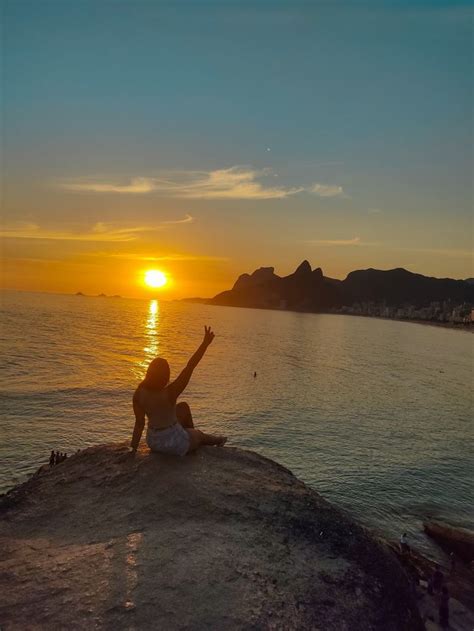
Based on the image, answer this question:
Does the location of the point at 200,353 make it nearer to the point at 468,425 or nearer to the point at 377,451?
the point at 377,451

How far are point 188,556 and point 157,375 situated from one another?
3.29 m

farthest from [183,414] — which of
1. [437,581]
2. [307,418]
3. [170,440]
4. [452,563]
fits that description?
[307,418]

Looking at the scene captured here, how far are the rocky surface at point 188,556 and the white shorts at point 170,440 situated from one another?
22 cm

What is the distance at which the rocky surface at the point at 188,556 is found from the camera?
218 inches

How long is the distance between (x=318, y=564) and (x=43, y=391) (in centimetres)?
4241

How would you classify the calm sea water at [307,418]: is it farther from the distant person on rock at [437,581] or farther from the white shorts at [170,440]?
the white shorts at [170,440]

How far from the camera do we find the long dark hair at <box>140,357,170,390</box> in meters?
8.70

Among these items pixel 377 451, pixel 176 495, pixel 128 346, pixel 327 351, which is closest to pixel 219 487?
pixel 176 495

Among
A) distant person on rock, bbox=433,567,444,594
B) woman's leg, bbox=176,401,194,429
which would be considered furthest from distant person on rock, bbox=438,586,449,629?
woman's leg, bbox=176,401,194,429

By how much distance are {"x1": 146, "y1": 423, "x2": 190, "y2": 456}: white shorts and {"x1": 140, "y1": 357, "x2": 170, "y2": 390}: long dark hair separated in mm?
898

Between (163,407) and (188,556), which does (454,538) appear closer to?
(163,407)

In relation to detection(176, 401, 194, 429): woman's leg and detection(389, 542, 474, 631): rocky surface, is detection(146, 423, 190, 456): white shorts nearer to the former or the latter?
detection(176, 401, 194, 429): woman's leg

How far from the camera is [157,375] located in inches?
343

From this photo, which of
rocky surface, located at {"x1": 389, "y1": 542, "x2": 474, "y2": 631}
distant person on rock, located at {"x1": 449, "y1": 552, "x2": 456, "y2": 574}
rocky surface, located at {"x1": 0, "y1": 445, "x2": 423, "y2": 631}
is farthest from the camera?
distant person on rock, located at {"x1": 449, "y1": 552, "x2": 456, "y2": 574}
